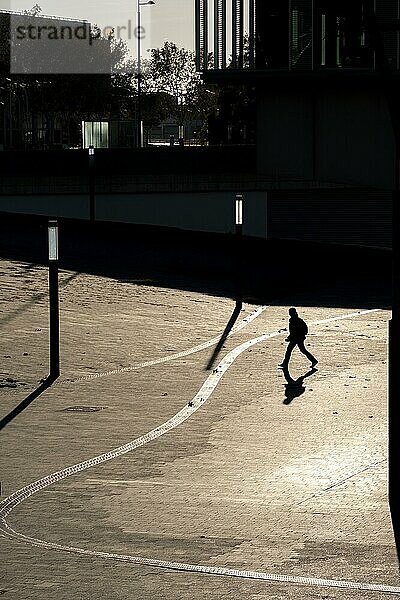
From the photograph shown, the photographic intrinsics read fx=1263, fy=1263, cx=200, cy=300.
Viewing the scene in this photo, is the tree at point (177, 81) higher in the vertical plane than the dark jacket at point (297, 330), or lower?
higher

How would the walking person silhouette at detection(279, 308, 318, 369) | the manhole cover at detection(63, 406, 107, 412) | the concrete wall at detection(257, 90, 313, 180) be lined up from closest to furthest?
the manhole cover at detection(63, 406, 107, 412), the walking person silhouette at detection(279, 308, 318, 369), the concrete wall at detection(257, 90, 313, 180)

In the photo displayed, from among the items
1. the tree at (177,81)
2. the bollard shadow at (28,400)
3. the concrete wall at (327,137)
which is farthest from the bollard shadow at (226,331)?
the tree at (177,81)

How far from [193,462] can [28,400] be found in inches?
180

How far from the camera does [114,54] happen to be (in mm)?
102938

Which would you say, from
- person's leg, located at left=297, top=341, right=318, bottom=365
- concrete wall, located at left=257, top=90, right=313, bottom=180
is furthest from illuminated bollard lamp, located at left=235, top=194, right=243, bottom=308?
concrete wall, located at left=257, top=90, right=313, bottom=180

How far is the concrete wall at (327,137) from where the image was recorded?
5378 cm

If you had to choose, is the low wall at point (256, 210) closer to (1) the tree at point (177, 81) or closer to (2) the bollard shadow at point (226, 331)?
(2) the bollard shadow at point (226, 331)

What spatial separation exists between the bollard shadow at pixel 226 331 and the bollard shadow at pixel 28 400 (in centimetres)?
314

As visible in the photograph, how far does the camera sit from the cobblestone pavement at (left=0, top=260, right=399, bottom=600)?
10.9m

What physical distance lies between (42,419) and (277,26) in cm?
4462

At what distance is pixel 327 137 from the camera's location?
56.9 m

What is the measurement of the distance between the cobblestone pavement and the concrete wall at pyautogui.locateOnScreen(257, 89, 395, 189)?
26838mm

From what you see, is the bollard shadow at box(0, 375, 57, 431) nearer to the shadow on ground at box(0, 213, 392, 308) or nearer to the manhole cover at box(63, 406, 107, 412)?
the manhole cover at box(63, 406, 107, 412)

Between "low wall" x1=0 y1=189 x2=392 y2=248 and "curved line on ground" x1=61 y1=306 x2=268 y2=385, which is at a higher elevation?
"low wall" x1=0 y1=189 x2=392 y2=248
